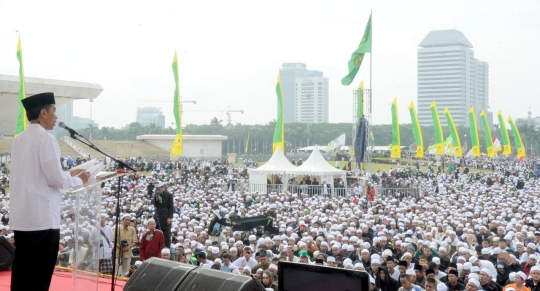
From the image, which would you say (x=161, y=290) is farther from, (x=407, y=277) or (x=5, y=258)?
(x=407, y=277)

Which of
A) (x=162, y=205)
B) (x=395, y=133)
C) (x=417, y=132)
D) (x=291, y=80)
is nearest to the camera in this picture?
(x=162, y=205)

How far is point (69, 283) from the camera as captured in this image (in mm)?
4160

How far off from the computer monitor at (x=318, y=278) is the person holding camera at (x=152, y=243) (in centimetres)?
467

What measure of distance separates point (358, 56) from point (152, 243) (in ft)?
53.3

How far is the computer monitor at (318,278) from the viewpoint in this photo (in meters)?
2.68

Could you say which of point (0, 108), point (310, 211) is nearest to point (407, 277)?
point (310, 211)

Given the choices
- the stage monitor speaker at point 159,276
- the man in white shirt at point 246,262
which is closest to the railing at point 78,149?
the man in white shirt at point 246,262

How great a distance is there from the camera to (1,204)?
48.4ft

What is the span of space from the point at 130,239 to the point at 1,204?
8.11 m

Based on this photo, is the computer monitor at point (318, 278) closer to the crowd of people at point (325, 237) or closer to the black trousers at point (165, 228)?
the crowd of people at point (325, 237)

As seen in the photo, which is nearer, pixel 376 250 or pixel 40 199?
pixel 40 199

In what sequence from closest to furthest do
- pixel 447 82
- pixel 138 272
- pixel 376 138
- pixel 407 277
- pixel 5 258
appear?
pixel 138 272 < pixel 5 258 < pixel 407 277 < pixel 376 138 < pixel 447 82

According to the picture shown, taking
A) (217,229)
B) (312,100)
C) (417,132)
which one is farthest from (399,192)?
(312,100)

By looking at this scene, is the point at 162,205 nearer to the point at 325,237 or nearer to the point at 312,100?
the point at 325,237
